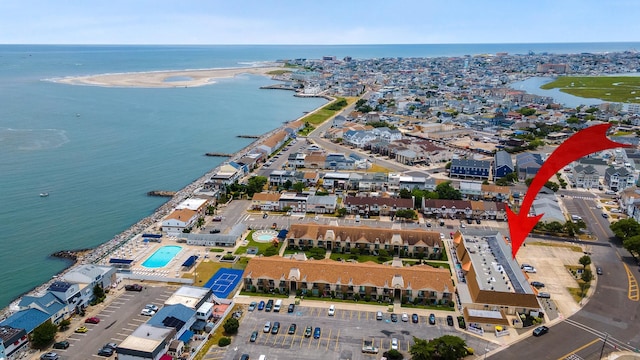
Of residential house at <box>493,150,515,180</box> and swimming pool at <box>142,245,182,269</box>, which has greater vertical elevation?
residential house at <box>493,150,515,180</box>

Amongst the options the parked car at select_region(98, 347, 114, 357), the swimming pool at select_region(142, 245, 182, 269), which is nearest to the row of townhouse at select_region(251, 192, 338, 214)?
the swimming pool at select_region(142, 245, 182, 269)

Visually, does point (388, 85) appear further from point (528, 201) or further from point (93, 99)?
point (528, 201)

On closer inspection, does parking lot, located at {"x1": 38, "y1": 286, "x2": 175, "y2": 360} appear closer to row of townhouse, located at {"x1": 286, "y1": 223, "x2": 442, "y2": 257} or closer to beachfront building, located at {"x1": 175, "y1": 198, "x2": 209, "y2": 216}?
row of townhouse, located at {"x1": 286, "y1": 223, "x2": 442, "y2": 257}

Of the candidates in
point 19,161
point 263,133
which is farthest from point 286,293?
point 263,133

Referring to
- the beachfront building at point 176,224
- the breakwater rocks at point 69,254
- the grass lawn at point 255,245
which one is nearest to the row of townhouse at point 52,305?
the breakwater rocks at point 69,254

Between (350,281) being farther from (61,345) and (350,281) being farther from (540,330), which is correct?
(61,345)
